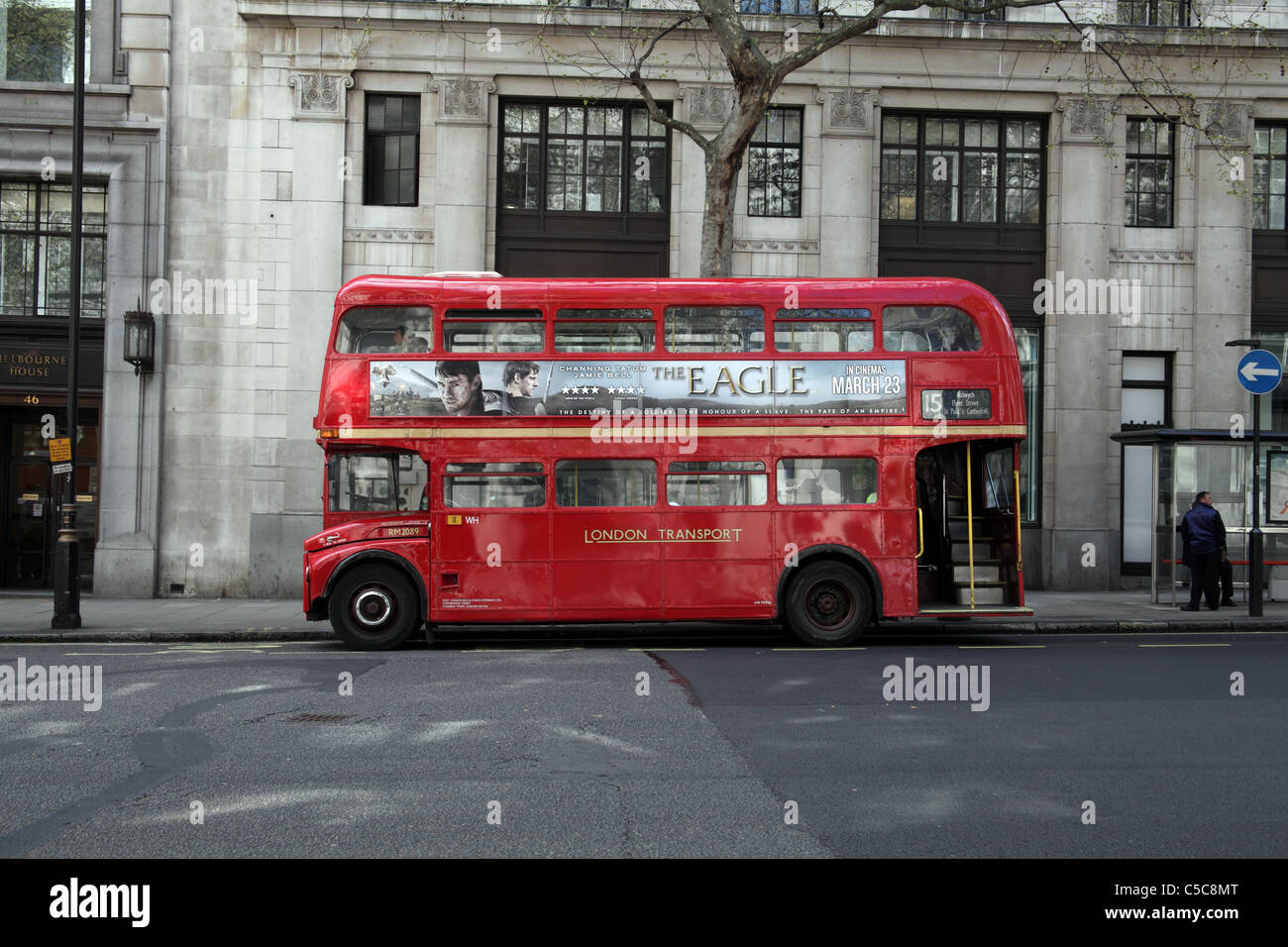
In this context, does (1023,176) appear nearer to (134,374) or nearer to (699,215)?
(699,215)

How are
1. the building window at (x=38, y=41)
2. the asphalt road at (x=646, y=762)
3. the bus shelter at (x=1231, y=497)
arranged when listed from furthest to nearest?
the building window at (x=38, y=41), the bus shelter at (x=1231, y=497), the asphalt road at (x=646, y=762)

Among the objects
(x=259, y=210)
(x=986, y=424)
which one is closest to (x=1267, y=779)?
(x=986, y=424)

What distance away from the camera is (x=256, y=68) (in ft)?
66.5

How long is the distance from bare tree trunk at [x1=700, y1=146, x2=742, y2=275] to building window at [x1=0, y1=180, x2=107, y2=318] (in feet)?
37.7

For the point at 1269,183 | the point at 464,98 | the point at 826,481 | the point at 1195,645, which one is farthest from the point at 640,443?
the point at 1269,183

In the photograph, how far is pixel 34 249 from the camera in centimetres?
2002

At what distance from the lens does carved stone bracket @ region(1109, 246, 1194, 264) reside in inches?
830

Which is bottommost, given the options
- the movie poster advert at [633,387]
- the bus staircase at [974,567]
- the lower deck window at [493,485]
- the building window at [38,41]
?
the bus staircase at [974,567]

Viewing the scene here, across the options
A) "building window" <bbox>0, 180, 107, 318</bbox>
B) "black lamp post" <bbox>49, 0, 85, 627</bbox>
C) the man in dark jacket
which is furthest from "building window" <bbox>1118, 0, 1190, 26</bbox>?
"building window" <bbox>0, 180, 107, 318</bbox>

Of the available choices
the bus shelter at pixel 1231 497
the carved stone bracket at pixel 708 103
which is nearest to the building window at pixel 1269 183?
the bus shelter at pixel 1231 497

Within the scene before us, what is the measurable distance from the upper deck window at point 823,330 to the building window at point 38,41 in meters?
14.2

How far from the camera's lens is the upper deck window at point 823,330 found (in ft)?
44.8

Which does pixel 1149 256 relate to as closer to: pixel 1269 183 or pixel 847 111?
pixel 1269 183

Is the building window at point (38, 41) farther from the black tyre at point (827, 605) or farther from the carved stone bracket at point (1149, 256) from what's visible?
the carved stone bracket at point (1149, 256)
